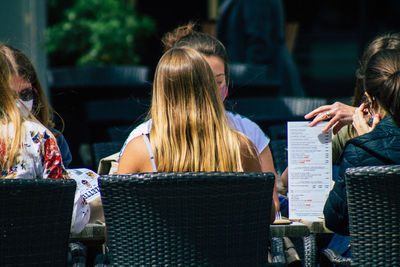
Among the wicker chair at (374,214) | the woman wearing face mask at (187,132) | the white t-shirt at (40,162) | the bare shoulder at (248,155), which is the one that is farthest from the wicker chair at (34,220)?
the wicker chair at (374,214)

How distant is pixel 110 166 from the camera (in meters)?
2.63

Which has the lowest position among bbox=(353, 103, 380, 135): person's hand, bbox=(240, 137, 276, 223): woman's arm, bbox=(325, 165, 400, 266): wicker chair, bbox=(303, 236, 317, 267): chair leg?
bbox=(303, 236, 317, 267): chair leg

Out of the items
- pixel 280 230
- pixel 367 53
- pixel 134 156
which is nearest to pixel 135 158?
pixel 134 156

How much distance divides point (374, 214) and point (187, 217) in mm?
593

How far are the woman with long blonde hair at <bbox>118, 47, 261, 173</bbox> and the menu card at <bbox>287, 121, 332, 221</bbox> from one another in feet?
0.64

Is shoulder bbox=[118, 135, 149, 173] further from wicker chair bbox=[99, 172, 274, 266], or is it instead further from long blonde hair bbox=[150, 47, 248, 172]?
wicker chair bbox=[99, 172, 274, 266]

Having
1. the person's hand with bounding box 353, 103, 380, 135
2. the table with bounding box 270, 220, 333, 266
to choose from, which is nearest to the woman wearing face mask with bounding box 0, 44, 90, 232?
the table with bounding box 270, 220, 333, 266

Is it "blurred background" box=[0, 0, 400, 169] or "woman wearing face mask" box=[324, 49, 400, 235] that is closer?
"woman wearing face mask" box=[324, 49, 400, 235]

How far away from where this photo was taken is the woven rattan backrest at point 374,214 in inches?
75.3

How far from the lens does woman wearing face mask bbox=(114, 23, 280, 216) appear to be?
106 inches

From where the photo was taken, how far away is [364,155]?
218cm

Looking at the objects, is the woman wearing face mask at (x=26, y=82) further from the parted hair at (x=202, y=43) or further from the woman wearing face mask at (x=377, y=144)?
the woman wearing face mask at (x=377, y=144)

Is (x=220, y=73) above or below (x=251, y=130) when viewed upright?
above

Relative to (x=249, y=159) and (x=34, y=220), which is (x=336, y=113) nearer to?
(x=249, y=159)
